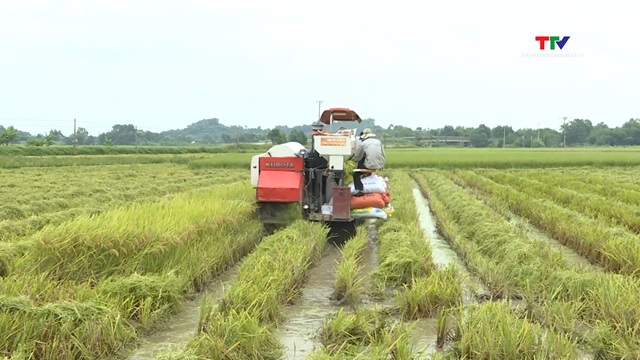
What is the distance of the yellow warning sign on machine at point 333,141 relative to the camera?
7.17 metres

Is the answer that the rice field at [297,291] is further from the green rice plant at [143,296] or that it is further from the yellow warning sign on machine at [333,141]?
the yellow warning sign on machine at [333,141]

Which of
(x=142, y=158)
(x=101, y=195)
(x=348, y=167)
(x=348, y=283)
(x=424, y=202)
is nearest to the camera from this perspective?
(x=348, y=283)

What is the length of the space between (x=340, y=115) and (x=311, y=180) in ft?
3.67

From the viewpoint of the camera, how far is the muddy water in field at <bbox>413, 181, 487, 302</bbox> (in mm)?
4953

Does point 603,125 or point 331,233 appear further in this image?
point 603,125

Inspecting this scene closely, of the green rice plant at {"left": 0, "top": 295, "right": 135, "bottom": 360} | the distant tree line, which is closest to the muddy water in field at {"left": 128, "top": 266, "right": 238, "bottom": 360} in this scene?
the green rice plant at {"left": 0, "top": 295, "right": 135, "bottom": 360}

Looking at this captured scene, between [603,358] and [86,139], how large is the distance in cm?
8402

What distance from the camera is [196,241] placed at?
5.75 m

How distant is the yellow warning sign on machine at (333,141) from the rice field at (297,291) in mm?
1072

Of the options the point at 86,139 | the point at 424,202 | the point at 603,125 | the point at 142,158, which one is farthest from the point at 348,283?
the point at 603,125

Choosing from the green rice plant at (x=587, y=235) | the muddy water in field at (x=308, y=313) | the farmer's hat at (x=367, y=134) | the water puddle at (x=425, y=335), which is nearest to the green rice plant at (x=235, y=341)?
the muddy water in field at (x=308, y=313)

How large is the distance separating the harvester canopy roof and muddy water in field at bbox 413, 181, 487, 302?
206 centimetres

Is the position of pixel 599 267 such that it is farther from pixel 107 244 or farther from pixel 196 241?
pixel 107 244

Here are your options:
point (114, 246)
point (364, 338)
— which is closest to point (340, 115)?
point (114, 246)
